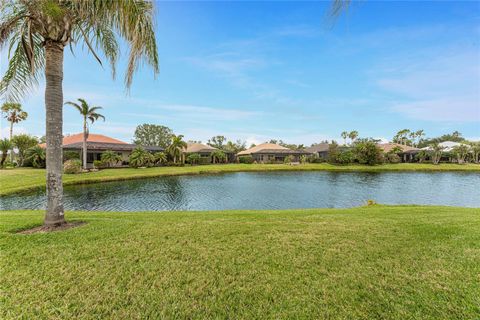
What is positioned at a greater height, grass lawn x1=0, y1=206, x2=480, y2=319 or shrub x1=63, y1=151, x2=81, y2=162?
shrub x1=63, y1=151, x2=81, y2=162

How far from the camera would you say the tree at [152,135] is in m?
70.6

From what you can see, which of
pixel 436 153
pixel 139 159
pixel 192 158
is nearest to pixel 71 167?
pixel 139 159

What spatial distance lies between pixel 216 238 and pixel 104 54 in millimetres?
6056

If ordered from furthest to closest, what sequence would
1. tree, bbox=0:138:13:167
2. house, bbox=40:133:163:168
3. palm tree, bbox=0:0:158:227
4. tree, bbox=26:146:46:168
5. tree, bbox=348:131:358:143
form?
1. tree, bbox=348:131:358:143
2. house, bbox=40:133:163:168
3. tree, bbox=0:138:13:167
4. tree, bbox=26:146:46:168
5. palm tree, bbox=0:0:158:227

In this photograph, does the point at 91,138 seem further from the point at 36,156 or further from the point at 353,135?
the point at 353,135

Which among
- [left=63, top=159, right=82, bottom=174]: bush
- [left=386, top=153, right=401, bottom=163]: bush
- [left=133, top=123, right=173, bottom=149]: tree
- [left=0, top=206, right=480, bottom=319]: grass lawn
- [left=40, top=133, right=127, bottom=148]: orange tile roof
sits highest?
[left=133, top=123, right=173, bottom=149]: tree

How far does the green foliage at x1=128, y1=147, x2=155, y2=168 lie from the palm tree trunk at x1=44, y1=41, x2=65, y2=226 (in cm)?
3108

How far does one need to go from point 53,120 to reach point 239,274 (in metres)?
5.31

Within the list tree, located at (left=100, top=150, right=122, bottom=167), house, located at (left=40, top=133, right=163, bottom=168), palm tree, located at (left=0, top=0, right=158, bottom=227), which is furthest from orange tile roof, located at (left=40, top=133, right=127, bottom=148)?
palm tree, located at (left=0, top=0, right=158, bottom=227)

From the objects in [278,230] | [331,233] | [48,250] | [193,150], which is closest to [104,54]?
[48,250]

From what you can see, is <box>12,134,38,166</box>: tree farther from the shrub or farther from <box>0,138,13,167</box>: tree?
the shrub

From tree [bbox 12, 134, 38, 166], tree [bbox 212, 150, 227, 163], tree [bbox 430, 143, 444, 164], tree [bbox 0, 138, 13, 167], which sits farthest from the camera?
tree [bbox 430, 143, 444, 164]

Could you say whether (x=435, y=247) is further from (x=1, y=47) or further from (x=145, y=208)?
(x=145, y=208)

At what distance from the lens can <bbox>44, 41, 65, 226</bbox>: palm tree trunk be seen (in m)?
4.88
